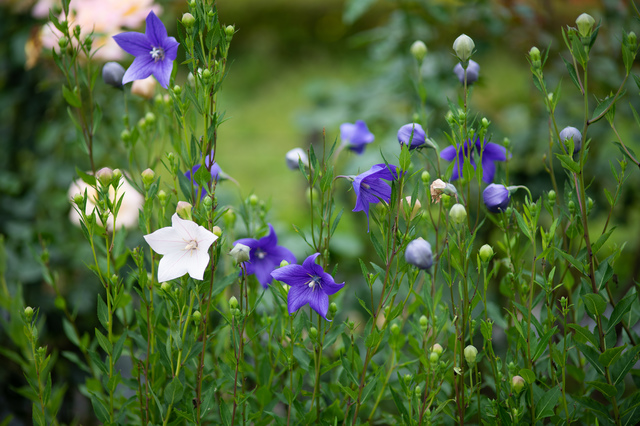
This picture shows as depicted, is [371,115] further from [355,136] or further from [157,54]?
[157,54]

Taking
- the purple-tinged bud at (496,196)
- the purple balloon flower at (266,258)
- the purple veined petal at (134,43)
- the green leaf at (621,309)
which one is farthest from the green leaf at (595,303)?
the purple veined petal at (134,43)

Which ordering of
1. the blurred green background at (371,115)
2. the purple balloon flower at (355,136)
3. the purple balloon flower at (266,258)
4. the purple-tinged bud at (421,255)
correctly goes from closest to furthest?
the purple-tinged bud at (421,255)
the purple balloon flower at (266,258)
the purple balloon flower at (355,136)
the blurred green background at (371,115)

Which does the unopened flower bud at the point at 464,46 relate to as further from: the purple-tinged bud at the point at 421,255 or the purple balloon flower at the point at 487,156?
the purple-tinged bud at the point at 421,255

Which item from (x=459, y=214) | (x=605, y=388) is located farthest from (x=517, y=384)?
(x=459, y=214)

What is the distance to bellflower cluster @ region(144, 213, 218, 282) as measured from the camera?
2.08ft

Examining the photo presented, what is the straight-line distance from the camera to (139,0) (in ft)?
4.27

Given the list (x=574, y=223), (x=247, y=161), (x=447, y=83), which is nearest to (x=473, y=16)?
(x=447, y=83)

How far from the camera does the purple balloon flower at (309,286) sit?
674mm

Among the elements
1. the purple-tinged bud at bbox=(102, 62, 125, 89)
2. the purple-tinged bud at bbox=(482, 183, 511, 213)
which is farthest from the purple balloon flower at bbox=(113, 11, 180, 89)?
the purple-tinged bud at bbox=(482, 183, 511, 213)

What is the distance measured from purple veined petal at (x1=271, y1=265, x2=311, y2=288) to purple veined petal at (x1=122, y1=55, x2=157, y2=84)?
0.34 m

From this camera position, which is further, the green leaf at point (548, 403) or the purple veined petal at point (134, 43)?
the purple veined petal at point (134, 43)

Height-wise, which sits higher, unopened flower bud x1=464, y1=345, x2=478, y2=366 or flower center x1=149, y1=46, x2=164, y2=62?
flower center x1=149, y1=46, x2=164, y2=62

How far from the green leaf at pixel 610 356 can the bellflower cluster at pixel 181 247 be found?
49 centimetres

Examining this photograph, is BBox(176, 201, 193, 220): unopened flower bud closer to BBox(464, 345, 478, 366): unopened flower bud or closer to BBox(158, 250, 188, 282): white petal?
BBox(158, 250, 188, 282): white petal
